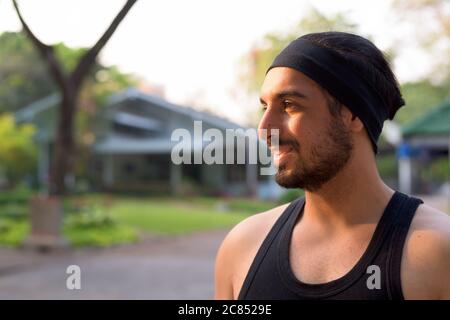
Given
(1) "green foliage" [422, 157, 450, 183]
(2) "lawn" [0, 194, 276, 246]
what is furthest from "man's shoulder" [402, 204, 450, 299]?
(1) "green foliage" [422, 157, 450, 183]

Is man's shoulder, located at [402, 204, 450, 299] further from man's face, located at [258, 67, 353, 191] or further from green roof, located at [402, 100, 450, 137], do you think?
green roof, located at [402, 100, 450, 137]

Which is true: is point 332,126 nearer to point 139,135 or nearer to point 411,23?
point 411,23

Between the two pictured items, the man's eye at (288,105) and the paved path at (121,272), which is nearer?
the man's eye at (288,105)

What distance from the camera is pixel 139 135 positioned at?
30281mm

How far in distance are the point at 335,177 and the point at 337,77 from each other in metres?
0.22

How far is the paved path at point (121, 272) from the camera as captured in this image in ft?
24.9

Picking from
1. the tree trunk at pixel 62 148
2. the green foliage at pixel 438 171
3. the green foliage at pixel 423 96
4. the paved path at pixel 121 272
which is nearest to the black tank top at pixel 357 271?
the paved path at pixel 121 272

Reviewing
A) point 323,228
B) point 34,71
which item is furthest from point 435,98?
point 323,228

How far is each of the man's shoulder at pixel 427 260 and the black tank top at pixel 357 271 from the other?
0.7 inches

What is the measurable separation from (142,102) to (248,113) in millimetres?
6717

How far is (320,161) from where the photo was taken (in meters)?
1.27

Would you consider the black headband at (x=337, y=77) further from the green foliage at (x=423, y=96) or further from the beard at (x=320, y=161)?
the green foliage at (x=423, y=96)

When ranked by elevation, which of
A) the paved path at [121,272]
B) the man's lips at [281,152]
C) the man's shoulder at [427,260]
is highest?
the paved path at [121,272]

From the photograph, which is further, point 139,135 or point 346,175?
point 139,135
